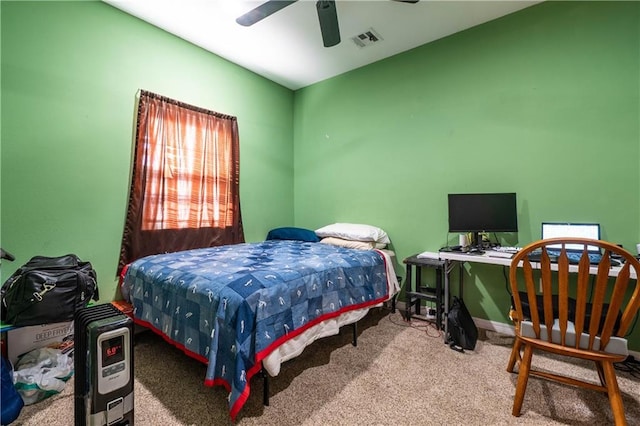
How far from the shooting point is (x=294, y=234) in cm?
356

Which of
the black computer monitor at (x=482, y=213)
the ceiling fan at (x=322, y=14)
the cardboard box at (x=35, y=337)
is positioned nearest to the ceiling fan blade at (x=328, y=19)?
the ceiling fan at (x=322, y=14)

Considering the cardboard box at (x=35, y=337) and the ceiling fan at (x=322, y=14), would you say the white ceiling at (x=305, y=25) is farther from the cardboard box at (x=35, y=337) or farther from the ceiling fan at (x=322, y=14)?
→ the cardboard box at (x=35, y=337)

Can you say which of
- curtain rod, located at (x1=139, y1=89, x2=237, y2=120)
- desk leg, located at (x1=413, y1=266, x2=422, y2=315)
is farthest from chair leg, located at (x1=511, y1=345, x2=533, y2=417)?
curtain rod, located at (x1=139, y1=89, x2=237, y2=120)

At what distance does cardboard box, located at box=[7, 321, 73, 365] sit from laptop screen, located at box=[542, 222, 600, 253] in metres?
3.66

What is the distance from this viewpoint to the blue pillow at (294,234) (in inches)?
137

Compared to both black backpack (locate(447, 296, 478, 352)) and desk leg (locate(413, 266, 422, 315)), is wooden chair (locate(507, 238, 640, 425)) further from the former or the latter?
desk leg (locate(413, 266, 422, 315))

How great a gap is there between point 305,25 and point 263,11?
614 millimetres

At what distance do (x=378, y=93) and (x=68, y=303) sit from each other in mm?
3499

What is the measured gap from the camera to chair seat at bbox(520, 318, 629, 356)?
1.36 metres

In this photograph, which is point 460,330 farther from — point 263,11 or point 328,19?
point 263,11

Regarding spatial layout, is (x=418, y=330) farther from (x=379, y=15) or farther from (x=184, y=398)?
(x=379, y=15)

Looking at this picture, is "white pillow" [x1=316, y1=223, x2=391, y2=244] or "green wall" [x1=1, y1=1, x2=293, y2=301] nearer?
"green wall" [x1=1, y1=1, x2=293, y2=301]

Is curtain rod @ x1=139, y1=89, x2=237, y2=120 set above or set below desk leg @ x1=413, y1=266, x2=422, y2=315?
above

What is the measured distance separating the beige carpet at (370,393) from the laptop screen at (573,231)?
87 centimetres
